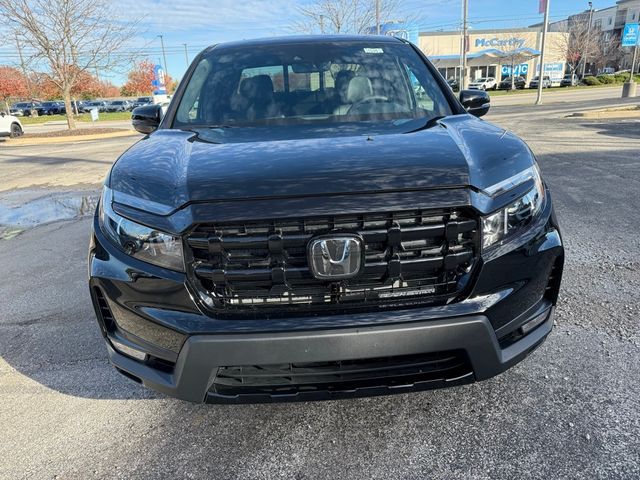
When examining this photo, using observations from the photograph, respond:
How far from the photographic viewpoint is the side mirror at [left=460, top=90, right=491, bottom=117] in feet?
11.1

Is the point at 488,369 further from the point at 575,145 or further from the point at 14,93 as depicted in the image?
the point at 14,93

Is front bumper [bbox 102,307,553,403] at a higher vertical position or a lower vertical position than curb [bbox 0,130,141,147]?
higher

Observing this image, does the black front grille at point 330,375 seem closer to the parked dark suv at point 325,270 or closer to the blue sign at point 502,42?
the parked dark suv at point 325,270

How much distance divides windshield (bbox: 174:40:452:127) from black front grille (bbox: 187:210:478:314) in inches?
44.6

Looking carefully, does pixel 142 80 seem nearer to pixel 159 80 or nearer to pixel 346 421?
pixel 159 80

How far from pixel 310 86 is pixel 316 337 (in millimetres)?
1899

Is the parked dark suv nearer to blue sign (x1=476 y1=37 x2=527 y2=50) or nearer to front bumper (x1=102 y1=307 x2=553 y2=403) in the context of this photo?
front bumper (x1=102 y1=307 x2=553 y2=403)

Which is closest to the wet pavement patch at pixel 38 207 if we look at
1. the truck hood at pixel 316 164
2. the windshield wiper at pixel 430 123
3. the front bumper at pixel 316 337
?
the truck hood at pixel 316 164

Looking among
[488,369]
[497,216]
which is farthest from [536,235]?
[488,369]

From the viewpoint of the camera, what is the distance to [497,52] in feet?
176

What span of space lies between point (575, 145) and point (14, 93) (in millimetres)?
52045

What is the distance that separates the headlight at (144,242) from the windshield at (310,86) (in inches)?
43.0

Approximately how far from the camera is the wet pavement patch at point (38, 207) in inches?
257

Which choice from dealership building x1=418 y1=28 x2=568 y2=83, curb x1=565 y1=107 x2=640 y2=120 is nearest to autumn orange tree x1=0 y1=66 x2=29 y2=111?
dealership building x1=418 y1=28 x2=568 y2=83
